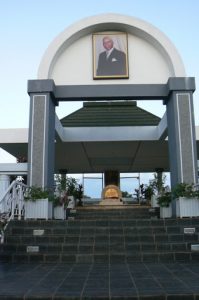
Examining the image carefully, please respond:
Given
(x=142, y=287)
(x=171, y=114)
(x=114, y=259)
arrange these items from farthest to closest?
(x=171, y=114), (x=114, y=259), (x=142, y=287)

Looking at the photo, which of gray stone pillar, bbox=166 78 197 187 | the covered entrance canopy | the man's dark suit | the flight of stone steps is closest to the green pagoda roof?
the covered entrance canopy

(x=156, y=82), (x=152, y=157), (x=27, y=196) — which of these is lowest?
(x=27, y=196)

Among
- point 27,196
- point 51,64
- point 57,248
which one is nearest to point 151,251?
point 57,248

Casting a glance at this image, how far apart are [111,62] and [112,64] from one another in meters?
0.06

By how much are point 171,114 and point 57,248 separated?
4687 millimetres

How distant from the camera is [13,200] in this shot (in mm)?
7520

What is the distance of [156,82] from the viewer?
921 centimetres

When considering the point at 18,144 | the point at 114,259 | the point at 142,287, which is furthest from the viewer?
the point at 18,144

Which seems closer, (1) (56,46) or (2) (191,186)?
(2) (191,186)

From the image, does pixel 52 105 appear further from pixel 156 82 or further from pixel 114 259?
pixel 114 259

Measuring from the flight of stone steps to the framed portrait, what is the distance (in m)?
4.09

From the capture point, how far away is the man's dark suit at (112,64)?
920 cm

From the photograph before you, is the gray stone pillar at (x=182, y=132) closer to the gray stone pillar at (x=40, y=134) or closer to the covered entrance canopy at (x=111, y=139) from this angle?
the covered entrance canopy at (x=111, y=139)

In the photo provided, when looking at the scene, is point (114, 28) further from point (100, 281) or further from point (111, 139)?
point (100, 281)
